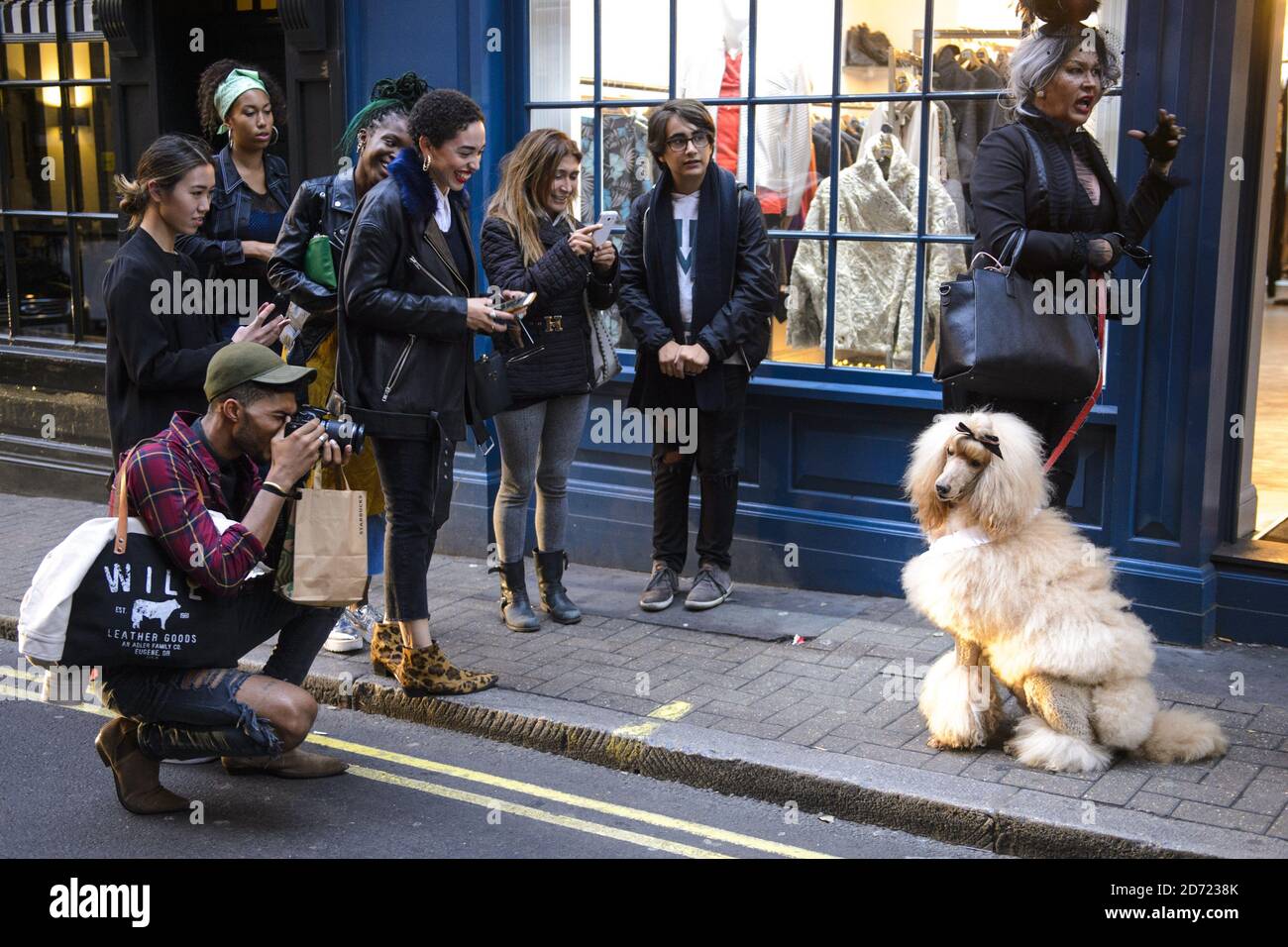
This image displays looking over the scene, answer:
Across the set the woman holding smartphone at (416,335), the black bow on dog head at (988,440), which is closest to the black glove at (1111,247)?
the black bow on dog head at (988,440)

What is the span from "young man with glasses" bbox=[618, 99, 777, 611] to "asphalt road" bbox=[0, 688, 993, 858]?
5.87ft

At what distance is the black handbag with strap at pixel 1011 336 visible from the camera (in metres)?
5.04

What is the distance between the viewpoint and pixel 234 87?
6.40 metres

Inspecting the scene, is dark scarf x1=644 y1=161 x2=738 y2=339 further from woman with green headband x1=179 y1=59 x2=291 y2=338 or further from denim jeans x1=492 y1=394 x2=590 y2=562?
woman with green headband x1=179 y1=59 x2=291 y2=338

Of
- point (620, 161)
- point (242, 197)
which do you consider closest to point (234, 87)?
point (242, 197)

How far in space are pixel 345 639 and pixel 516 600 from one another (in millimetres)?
789

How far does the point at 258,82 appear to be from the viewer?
6453 millimetres

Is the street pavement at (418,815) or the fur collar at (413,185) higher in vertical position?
the fur collar at (413,185)

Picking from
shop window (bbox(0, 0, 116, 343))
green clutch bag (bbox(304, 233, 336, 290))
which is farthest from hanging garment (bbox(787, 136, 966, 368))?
shop window (bbox(0, 0, 116, 343))

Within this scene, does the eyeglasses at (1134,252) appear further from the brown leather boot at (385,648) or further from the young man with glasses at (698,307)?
the brown leather boot at (385,648)

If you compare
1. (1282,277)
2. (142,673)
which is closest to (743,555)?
(142,673)

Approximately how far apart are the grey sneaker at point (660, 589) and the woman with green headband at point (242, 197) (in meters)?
2.26
